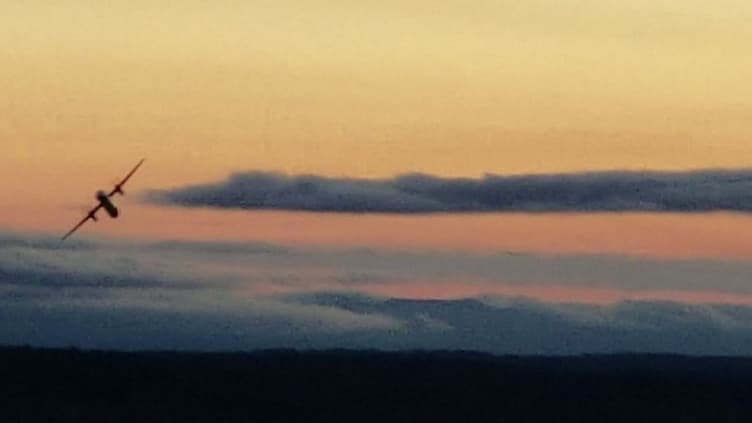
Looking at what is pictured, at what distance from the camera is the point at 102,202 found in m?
142
